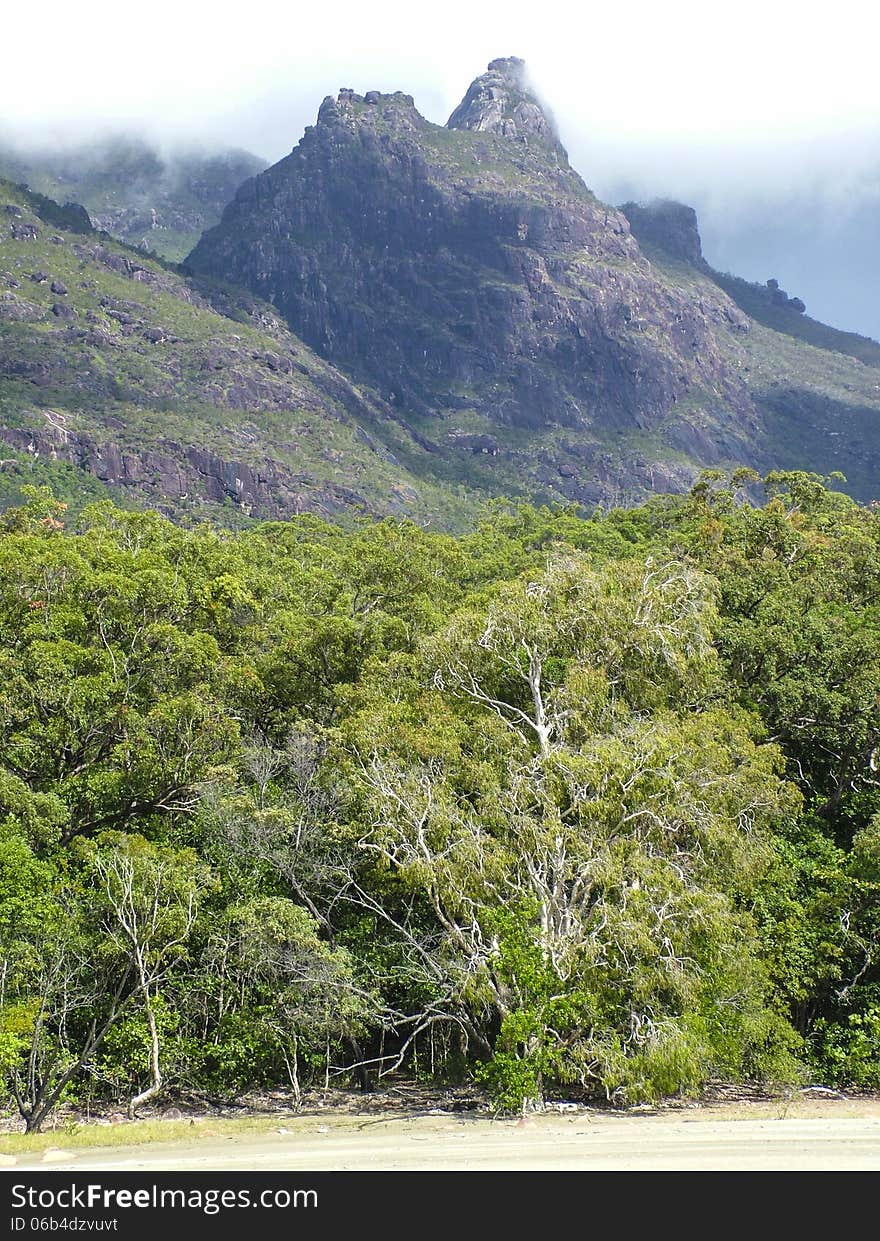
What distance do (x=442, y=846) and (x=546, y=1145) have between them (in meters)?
5.58

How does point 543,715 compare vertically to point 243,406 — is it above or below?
below

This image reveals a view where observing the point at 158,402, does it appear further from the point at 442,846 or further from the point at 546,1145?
the point at 546,1145

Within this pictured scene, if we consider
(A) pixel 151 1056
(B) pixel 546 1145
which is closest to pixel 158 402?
(A) pixel 151 1056

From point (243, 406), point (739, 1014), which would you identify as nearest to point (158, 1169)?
point (739, 1014)

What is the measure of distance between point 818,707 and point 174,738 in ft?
51.1

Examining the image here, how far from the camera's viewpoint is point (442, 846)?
1694 cm

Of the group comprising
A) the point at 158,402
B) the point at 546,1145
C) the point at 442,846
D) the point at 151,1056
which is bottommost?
the point at 151,1056

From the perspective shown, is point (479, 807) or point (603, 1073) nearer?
point (603, 1073)

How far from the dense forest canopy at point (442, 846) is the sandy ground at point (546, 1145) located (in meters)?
0.85

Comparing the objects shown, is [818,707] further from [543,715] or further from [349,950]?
[349,950]

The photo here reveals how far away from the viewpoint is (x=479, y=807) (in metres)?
17.8

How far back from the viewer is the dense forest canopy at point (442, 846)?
15.8 meters

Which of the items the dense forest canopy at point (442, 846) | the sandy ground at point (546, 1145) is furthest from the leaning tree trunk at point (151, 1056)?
the sandy ground at point (546, 1145)

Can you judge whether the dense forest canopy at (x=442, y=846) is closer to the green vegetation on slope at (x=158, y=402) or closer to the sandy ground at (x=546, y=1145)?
the sandy ground at (x=546, y=1145)
